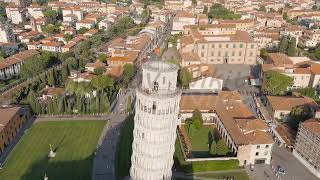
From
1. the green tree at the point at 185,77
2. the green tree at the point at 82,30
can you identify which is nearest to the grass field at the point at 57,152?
the green tree at the point at 185,77

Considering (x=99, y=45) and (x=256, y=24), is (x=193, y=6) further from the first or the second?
(x=99, y=45)

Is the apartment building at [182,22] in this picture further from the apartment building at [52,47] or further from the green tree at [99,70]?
the green tree at [99,70]

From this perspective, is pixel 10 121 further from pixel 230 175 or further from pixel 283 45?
pixel 283 45

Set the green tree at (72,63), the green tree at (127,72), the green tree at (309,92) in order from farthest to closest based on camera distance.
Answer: the green tree at (72,63), the green tree at (127,72), the green tree at (309,92)

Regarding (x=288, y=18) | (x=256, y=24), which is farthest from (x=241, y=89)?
(x=288, y=18)

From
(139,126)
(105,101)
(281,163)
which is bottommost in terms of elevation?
(281,163)

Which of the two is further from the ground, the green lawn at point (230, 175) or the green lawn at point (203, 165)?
the green lawn at point (203, 165)
